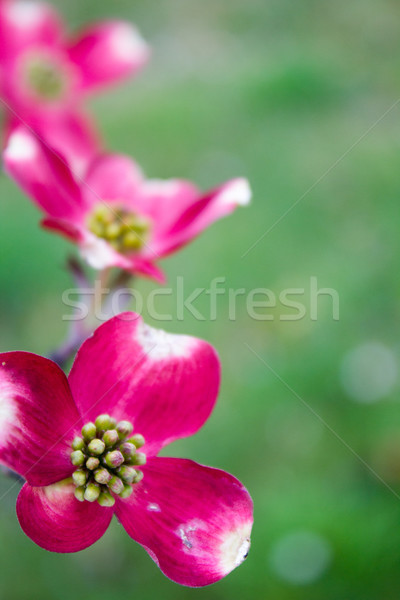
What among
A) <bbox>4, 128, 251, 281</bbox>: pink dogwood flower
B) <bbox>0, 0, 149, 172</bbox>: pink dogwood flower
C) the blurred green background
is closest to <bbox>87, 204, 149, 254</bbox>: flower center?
<bbox>4, 128, 251, 281</bbox>: pink dogwood flower

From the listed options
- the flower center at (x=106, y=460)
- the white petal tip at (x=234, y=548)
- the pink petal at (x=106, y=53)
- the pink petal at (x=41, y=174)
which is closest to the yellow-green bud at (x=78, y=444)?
the flower center at (x=106, y=460)

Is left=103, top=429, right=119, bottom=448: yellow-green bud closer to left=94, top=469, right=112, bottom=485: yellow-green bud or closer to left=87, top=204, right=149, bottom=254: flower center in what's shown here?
left=94, top=469, right=112, bottom=485: yellow-green bud

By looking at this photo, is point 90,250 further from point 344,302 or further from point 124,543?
point 344,302

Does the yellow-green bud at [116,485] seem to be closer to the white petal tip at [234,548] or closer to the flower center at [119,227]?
the white petal tip at [234,548]

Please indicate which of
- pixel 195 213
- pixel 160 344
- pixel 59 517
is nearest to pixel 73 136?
pixel 195 213

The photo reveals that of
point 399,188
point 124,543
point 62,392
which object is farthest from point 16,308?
point 399,188
